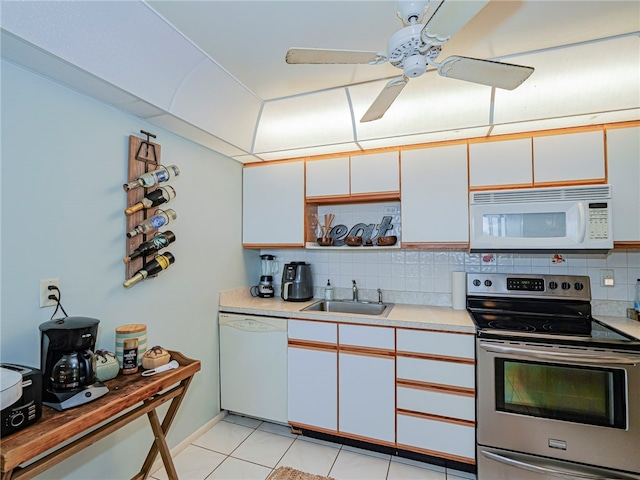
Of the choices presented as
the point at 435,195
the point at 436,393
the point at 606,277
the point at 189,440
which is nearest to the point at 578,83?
the point at 435,195

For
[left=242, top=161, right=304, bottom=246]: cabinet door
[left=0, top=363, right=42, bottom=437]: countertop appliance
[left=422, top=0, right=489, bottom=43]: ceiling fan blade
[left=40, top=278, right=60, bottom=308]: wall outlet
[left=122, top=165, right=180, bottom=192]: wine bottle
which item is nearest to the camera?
[left=422, top=0, right=489, bottom=43]: ceiling fan blade

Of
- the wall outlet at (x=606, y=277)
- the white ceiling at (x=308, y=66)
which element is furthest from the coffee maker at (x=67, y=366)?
the wall outlet at (x=606, y=277)

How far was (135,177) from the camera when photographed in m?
1.86

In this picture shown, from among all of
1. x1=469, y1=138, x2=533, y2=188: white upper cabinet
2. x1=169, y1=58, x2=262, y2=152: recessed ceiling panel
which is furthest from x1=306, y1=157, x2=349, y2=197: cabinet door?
x1=469, y1=138, x2=533, y2=188: white upper cabinet

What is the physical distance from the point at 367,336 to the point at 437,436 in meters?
0.74

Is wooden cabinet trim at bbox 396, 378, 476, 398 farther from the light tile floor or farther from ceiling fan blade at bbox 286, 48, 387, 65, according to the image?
ceiling fan blade at bbox 286, 48, 387, 65

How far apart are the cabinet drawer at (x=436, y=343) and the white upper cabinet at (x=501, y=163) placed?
107 centimetres

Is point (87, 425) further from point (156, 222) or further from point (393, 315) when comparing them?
point (393, 315)

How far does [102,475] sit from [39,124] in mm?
1800

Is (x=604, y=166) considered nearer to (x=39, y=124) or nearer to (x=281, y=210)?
(x=281, y=210)

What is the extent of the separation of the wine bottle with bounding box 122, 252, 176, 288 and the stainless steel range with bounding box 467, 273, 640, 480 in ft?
6.53

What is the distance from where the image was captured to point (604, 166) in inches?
78.5

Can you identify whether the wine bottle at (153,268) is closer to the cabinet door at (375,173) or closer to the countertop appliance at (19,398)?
the countertop appliance at (19,398)

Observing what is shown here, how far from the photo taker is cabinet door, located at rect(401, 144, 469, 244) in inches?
89.6
